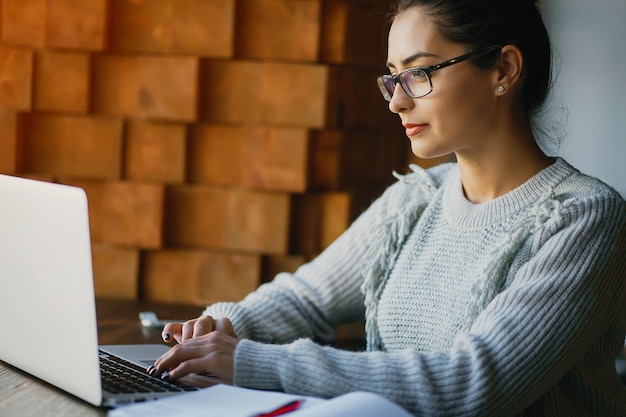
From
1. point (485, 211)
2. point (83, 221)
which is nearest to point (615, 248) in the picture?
point (485, 211)

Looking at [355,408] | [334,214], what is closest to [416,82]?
[355,408]

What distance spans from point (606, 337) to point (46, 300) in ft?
2.83

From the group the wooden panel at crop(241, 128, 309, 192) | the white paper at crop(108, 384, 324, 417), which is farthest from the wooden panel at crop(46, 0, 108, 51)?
the white paper at crop(108, 384, 324, 417)

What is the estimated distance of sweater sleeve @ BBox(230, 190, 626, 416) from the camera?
1306mm

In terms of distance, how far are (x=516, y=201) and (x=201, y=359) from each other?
0.62 metres

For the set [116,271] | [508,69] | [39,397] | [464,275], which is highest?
[508,69]

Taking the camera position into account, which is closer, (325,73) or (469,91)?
(469,91)

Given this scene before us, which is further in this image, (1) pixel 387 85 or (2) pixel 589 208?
(1) pixel 387 85

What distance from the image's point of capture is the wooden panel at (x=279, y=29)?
244cm

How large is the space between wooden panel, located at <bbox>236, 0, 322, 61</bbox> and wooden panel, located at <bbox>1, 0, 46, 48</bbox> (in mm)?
533

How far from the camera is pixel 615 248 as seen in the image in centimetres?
148

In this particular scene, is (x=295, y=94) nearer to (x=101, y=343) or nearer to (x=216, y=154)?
(x=216, y=154)

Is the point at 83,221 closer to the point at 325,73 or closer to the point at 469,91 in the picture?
the point at 469,91

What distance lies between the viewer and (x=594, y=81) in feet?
9.97
